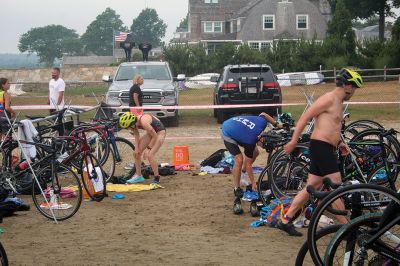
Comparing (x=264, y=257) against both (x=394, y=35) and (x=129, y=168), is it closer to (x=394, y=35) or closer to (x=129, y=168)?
(x=129, y=168)

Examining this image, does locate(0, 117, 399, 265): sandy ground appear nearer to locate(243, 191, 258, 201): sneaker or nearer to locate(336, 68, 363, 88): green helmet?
locate(243, 191, 258, 201): sneaker

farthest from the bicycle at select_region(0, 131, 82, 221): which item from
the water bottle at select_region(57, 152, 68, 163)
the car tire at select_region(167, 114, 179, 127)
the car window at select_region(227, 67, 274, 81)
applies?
the car window at select_region(227, 67, 274, 81)

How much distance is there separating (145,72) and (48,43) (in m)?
151

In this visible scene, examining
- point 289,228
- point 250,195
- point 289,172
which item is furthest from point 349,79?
point 250,195

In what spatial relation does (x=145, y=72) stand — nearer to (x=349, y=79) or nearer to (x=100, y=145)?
(x=100, y=145)

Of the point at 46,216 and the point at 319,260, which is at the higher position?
the point at 319,260

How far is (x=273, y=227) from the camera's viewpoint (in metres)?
8.88

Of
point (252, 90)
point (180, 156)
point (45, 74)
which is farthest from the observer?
point (45, 74)

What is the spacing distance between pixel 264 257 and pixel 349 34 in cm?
4667

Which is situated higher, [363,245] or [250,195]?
[363,245]

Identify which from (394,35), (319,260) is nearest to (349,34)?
(394,35)

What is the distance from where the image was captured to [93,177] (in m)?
10.8

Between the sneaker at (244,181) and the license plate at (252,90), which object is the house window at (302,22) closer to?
the license plate at (252,90)

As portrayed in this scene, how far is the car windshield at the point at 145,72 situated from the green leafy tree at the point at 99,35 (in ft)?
451
